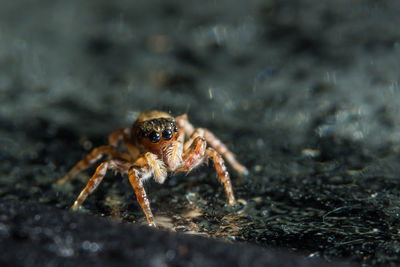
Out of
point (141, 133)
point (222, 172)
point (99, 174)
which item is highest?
point (141, 133)

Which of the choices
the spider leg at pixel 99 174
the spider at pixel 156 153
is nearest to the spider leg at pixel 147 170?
the spider at pixel 156 153

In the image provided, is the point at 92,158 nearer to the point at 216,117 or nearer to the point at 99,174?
the point at 99,174

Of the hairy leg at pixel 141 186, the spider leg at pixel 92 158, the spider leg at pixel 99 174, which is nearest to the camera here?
the hairy leg at pixel 141 186

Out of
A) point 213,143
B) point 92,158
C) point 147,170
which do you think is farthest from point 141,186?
point 213,143

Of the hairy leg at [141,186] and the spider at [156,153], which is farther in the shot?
the spider at [156,153]

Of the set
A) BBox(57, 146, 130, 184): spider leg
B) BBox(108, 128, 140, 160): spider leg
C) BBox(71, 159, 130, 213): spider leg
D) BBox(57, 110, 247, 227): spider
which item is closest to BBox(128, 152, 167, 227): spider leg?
BBox(57, 110, 247, 227): spider

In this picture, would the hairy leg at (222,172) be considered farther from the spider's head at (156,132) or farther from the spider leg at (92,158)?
the spider leg at (92,158)
